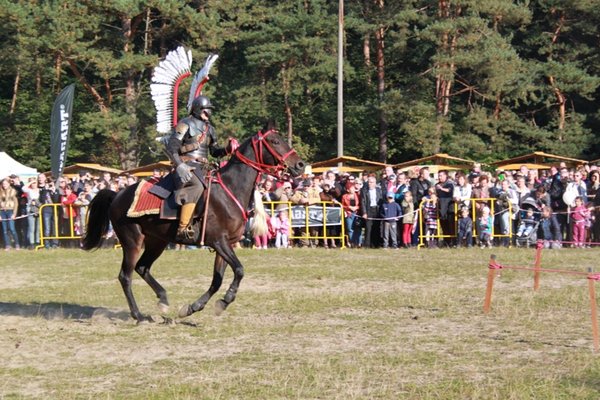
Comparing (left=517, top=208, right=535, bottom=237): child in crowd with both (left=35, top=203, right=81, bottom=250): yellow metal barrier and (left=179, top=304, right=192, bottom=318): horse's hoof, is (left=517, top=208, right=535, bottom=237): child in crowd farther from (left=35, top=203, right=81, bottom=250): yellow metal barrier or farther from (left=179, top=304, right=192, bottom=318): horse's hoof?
(left=179, top=304, right=192, bottom=318): horse's hoof

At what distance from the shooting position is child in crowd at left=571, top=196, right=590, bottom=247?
22391 mm

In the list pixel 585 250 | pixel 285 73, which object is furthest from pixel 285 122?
pixel 585 250

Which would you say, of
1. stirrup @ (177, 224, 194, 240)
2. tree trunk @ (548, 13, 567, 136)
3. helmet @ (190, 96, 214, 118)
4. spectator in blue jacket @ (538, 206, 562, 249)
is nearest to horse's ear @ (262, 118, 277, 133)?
helmet @ (190, 96, 214, 118)

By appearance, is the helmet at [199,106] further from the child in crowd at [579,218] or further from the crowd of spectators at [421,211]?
the child in crowd at [579,218]

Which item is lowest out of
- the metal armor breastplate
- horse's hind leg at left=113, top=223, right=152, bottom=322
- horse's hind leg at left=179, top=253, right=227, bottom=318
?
horse's hind leg at left=179, top=253, right=227, bottom=318

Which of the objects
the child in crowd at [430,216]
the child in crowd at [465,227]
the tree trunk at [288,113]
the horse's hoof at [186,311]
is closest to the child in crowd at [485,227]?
the child in crowd at [465,227]

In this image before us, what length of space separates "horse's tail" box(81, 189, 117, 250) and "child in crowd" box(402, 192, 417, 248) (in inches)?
436

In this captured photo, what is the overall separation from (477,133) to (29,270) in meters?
35.3

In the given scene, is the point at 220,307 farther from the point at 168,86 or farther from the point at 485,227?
the point at 485,227

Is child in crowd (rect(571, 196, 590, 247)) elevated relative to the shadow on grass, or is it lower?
elevated

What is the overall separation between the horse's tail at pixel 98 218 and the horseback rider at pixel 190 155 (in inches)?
74.2

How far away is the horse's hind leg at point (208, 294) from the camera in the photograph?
11516 millimetres

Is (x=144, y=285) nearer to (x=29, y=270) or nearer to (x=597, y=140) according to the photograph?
(x=29, y=270)

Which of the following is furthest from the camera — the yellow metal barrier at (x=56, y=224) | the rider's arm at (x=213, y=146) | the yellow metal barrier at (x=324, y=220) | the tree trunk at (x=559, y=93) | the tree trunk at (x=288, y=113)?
A: the tree trunk at (x=559, y=93)
